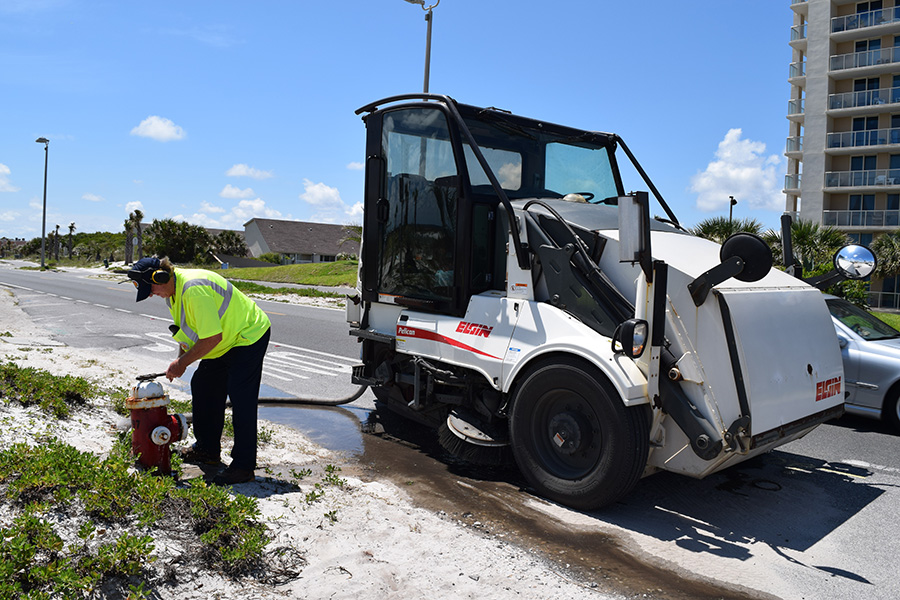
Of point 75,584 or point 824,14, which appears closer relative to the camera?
point 75,584

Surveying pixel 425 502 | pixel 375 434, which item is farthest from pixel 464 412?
pixel 375 434

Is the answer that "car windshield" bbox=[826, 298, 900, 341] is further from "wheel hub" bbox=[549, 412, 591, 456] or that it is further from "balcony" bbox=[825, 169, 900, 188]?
"balcony" bbox=[825, 169, 900, 188]

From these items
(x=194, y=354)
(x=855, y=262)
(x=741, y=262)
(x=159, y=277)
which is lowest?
(x=194, y=354)

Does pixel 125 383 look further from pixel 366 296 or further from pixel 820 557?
pixel 820 557

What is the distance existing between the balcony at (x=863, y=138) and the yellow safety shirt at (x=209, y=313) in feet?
147

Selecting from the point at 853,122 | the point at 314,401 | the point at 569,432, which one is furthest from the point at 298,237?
the point at 569,432

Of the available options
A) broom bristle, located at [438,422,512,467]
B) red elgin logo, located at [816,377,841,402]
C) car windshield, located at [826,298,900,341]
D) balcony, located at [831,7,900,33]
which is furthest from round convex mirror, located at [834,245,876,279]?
balcony, located at [831,7,900,33]

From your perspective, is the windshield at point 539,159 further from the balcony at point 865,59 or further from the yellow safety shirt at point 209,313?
the balcony at point 865,59

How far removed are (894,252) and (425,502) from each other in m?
33.8

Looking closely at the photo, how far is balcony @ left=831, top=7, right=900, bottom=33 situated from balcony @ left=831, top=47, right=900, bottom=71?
150 centimetres

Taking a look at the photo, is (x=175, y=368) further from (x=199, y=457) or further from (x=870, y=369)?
(x=870, y=369)

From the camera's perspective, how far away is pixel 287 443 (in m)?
6.27

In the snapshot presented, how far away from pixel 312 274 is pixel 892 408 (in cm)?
3245

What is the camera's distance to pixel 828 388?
16.9 ft
